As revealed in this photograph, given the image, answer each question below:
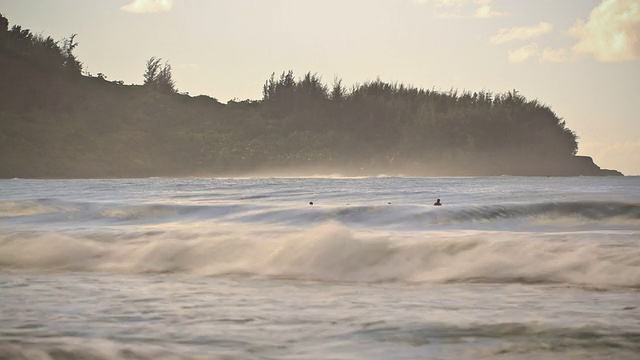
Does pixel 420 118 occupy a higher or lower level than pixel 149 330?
higher

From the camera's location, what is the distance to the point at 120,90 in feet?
289

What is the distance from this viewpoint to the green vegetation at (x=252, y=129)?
69.8 metres

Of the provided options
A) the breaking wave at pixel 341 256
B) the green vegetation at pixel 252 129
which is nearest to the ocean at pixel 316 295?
the breaking wave at pixel 341 256

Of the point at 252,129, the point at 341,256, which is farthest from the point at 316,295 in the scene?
the point at 252,129

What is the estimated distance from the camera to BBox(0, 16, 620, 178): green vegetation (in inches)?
2746

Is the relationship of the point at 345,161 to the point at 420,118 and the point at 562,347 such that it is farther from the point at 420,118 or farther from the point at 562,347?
the point at 562,347

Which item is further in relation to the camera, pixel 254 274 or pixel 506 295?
pixel 254 274

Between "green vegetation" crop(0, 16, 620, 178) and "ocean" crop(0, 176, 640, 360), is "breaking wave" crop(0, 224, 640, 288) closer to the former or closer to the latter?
"ocean" crop(0, 176, 640, 360)

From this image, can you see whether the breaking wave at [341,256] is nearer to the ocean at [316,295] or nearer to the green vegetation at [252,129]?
the ocean at [316,295]

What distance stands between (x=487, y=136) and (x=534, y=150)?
586 cm

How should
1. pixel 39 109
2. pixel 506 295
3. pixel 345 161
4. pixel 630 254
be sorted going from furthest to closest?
pixel 345 161, pixel 39 109, pixel 630 254, pixel 506 295

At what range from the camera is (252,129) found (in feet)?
289

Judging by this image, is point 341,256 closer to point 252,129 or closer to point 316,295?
point 316,295

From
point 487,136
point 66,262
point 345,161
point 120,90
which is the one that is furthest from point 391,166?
point 66,262
